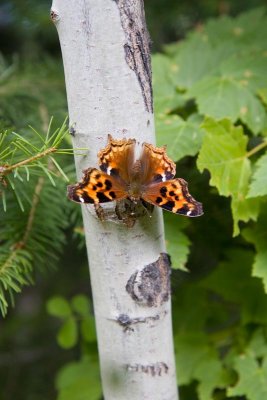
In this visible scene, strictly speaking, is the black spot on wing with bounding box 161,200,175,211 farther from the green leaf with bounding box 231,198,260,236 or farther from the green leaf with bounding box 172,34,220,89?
the green leaf with bounding box 172,34,220,89

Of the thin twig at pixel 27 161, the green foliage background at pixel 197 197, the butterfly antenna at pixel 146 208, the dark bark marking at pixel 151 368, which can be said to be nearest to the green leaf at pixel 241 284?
the green foliage background at pixel 197 197

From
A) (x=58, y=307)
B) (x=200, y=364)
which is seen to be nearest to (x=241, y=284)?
(x=200, y=364)

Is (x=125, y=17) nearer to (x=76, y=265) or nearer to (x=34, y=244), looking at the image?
(x=34, y=244)

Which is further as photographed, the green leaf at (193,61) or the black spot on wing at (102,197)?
the green leaf at (193,61)

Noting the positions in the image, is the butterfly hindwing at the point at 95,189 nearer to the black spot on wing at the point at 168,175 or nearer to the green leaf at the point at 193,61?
the black spot on wing at the point at 168,175

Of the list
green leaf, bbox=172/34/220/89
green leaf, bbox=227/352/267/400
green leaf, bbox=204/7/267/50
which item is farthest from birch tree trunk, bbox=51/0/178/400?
green leaf, bbox=204/7/267/50

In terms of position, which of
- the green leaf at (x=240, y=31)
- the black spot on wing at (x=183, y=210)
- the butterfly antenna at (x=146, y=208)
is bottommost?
the black spot on wing at (x=183, y=210)

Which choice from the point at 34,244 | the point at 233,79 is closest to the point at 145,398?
the point at 34,244
